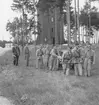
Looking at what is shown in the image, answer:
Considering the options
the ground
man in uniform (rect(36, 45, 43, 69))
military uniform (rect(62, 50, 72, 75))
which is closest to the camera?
the ground

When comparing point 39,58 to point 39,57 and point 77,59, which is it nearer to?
point 39,57

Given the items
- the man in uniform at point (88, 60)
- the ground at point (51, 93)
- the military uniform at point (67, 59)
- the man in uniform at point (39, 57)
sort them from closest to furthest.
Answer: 1. the ground at point (51, 93)
2. the man in uniform at point (88, 60)
3. the military uniform at point (67, 59)
4. the man in uniform at point (39, 57)

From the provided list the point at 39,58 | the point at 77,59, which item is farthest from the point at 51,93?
the point at 39,58

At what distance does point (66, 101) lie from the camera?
21.4 feet

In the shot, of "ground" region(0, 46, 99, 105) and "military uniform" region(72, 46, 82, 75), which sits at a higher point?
"military uniform" region(72, 46, 82, 75)

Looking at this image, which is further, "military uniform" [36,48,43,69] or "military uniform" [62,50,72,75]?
"military uniform" [36,48,43,69]

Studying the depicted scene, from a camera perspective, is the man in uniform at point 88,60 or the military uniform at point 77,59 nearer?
the man in uniform at point 88,60

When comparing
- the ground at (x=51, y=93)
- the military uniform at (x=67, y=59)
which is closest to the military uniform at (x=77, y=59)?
the military uniform at (x=67, y=59)

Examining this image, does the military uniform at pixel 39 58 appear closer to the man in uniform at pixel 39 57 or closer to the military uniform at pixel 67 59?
the man in uniform at pixel 39 57

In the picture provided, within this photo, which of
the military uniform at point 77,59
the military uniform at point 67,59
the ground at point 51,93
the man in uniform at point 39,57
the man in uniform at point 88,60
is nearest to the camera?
the ground at point 51,93

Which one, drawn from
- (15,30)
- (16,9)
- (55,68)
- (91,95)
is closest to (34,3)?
(16,9)

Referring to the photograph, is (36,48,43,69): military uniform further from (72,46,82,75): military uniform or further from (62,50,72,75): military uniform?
(72,46,82,75): military uniform

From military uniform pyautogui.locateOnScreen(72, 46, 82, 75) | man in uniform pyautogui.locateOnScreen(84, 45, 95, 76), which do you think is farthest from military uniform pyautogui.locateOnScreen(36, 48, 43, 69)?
man in uniform pyautogui.locateOnScreen(84, 45, 95, 76)

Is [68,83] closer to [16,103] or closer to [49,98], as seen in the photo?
[49,98]
